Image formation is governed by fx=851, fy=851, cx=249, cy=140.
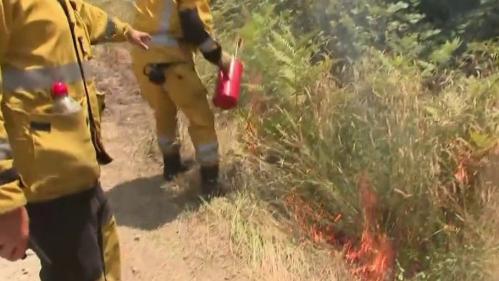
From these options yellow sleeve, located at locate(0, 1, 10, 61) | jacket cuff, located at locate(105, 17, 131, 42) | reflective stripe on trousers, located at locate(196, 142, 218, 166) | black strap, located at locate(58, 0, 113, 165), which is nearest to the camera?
yellow sleeve, located at locate(0, 1, 10, 61)

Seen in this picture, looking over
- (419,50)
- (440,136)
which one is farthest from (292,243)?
(419,50)

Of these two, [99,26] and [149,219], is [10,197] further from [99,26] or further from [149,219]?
[149,219]

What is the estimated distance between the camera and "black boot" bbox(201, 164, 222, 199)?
4.91m

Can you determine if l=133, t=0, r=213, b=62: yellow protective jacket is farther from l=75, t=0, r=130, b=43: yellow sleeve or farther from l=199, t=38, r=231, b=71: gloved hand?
l=75, t=0, r=130, b=43: yellow sleeve

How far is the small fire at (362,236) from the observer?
13.8 ft

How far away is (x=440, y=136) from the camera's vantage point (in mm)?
4297

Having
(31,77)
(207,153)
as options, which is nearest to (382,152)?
(207,153)

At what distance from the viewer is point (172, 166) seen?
17.1 ft

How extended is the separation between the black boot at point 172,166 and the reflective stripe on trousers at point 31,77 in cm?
230

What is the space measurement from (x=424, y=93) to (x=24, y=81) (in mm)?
2518

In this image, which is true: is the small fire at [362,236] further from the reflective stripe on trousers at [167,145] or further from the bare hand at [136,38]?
the bare hand at [136,38]

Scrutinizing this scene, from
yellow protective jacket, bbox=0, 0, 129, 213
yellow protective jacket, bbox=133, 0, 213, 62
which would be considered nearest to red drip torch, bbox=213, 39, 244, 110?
yellow protective jacket, bbox=133, 0, 213, 62

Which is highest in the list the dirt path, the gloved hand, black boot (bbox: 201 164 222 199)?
the gloved hand

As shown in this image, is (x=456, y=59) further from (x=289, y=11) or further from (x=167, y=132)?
(x=167, y=132)
